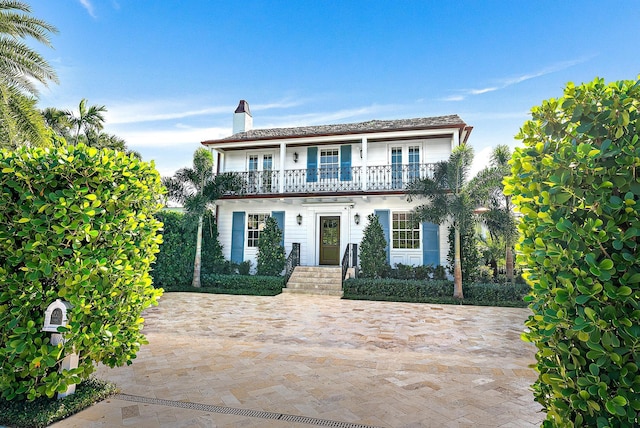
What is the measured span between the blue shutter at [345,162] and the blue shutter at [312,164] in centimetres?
120

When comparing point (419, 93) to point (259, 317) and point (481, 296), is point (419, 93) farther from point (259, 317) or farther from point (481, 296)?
point (259, 317)

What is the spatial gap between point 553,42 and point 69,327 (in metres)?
11.4

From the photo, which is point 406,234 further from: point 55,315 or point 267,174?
point 55,315

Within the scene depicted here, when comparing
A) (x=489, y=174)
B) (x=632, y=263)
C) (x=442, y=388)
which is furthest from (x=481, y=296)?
(x=632, y=263)

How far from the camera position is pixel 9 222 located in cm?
285

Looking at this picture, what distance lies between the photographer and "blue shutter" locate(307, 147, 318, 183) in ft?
50.7

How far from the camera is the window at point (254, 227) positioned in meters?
15.6

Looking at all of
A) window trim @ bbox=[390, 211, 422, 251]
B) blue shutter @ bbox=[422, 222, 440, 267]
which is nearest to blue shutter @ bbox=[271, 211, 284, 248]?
window trim @ bbox=[390, 211, 422, 251]

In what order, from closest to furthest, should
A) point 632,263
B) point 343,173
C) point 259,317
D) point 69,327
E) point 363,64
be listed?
1. point 632,263
2. point 69,327
3. point 259,317
4. point 363,64
5. point 343,173

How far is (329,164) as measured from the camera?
51.0ft

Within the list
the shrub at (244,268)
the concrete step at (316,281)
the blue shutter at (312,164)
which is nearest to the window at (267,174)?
the blue shutter at (312,164)

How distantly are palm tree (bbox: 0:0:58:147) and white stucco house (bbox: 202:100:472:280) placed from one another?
6.74 m

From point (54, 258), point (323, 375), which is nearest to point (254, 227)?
point (323, 375)

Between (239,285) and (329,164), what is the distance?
6.75 m
